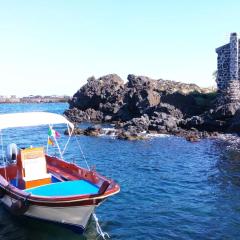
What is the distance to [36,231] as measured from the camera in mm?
19891

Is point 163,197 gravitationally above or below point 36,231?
below

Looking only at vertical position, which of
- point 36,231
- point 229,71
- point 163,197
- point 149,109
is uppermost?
point 229,71

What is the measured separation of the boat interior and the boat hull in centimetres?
67

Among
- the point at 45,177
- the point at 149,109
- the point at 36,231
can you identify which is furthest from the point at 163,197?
the point at 149,109

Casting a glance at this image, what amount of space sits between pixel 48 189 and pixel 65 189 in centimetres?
89

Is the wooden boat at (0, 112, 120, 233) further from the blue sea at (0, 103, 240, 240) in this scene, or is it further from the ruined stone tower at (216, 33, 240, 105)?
the ruined stone tower at (216, 33, 240, 105)

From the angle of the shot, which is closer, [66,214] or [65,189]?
[66,214]

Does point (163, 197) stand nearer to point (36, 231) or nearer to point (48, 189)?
point (48, 189)

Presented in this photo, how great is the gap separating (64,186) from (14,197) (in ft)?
8.59

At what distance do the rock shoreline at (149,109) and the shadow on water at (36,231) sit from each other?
33.3 m

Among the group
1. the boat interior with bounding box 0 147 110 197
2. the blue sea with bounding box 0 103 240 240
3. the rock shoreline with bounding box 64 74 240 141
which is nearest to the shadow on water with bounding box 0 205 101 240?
the blue sea with bounding box 0 103 240 240

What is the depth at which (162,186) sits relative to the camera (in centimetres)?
2894

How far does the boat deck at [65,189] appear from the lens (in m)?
18.9

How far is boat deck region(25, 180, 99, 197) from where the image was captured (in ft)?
62.0
